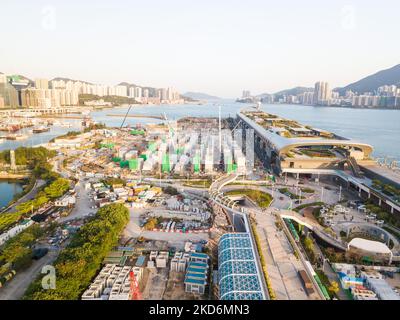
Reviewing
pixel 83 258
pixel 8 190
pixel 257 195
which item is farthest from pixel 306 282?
pixel 8 190

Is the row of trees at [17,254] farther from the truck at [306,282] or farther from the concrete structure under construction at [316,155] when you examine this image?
the concrete structure under construction at [316,155]

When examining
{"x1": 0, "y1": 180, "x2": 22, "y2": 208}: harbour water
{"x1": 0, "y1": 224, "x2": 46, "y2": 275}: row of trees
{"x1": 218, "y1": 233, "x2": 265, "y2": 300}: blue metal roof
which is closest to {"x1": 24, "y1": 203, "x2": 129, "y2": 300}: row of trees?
{"x1": 0, "y1": 224, "x2": 46, "y2": 275}: row of trees

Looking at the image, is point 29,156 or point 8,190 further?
point 29,156

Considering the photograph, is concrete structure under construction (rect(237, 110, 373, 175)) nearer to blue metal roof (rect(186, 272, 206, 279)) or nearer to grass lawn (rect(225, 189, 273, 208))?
grass lawn (rect(225, 189, 273, 208))

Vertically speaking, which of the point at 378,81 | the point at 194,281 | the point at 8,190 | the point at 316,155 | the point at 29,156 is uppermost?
the point at 378,81

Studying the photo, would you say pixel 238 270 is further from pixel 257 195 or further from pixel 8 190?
pixel 8 190
